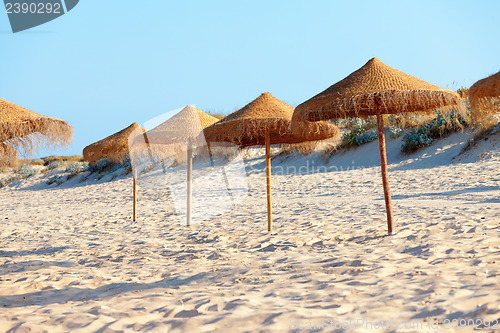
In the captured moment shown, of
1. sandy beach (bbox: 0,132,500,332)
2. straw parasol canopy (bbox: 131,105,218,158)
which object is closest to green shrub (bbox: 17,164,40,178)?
sandy beach (bbox: 0,132,500,332)

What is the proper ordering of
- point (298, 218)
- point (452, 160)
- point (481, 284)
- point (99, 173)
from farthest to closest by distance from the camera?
point (99, 173), point (452, 160), point (298, 218), point (481, 284)

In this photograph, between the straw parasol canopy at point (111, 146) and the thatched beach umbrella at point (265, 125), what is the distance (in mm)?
4152

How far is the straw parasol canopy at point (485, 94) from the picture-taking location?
575 centimetres

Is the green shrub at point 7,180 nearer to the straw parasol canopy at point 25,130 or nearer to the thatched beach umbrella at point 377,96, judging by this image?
the straw parasol canopy at point 25,130

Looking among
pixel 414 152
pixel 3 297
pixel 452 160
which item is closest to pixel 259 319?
pixel 3 297

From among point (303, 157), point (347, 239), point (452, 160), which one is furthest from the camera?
point (303, 157)

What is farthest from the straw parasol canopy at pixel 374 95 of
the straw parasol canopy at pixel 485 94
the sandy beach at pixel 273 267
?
the sandy beach at pixel 273 267

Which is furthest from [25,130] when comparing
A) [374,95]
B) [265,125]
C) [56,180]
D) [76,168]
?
[76,168]

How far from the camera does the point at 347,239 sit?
639cm

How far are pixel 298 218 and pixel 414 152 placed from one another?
965cm

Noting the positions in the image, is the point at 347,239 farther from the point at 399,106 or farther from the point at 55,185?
the point at 55,185

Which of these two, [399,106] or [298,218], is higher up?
[399,106]

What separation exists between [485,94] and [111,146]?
28.5 feet

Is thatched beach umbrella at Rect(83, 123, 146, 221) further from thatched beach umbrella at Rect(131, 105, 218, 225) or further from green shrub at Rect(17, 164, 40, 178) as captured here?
green shrub at Rect(17, 164, 40, 178)
